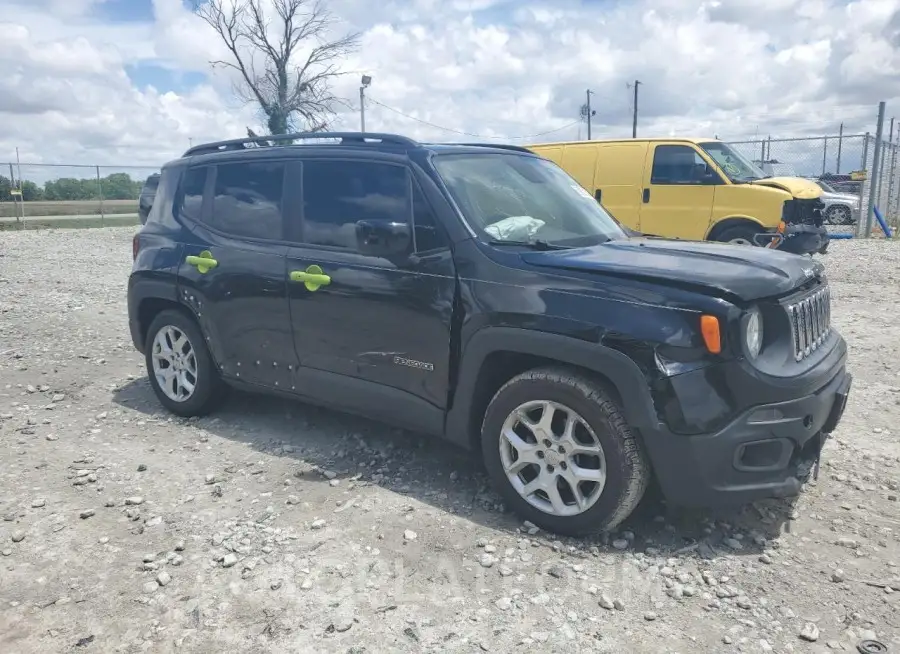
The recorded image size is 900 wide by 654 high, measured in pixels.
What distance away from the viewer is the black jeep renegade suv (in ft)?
10.3

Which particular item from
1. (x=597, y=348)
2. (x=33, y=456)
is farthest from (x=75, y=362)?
(x=597, y=348)

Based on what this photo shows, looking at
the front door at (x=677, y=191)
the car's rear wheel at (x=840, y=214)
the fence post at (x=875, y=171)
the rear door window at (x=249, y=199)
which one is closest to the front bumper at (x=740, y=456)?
the rear door window at (x=249, y=199)

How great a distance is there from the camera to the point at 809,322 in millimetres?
3580

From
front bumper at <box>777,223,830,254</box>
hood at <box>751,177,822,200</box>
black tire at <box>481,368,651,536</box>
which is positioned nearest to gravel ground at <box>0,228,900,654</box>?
black tire at <box>481,368,651,536</box>

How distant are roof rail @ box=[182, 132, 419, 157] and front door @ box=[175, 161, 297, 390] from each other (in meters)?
0.19

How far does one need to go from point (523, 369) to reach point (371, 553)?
3.72 ft

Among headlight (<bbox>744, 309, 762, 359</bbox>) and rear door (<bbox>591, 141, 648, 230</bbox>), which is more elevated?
rear door (<bbox>591, 141, 648, 230</bbox>)

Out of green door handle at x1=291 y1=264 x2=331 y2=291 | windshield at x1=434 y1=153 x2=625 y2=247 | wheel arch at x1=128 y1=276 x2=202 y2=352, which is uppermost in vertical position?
windshield at x1=434 y1=153 x2=625 y2=247

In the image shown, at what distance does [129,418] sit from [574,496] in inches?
136

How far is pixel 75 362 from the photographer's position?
682 cm

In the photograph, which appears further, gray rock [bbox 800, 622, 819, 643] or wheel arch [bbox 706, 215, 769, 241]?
wheel arch [bbox 706, 215, 769, 241]

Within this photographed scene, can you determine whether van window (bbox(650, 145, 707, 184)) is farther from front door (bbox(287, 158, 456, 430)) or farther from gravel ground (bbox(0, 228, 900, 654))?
front door (bbox(287, 158, 456, 430))

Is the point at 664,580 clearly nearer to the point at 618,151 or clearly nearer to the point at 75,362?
the point at 75,362

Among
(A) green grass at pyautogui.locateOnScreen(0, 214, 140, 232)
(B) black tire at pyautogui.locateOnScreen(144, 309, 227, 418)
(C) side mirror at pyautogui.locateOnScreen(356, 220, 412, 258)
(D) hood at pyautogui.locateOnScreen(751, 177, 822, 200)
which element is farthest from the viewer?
(A) green grass at pyautogui.locateOnScreen(0, 214, 140, 232)
